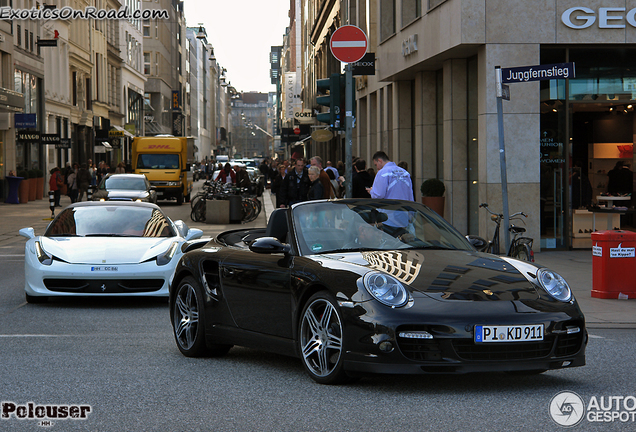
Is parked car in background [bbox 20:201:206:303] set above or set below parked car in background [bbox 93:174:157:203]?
below

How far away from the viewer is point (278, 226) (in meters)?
7.32

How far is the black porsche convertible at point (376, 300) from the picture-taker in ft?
19.2

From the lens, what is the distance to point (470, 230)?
832 inches

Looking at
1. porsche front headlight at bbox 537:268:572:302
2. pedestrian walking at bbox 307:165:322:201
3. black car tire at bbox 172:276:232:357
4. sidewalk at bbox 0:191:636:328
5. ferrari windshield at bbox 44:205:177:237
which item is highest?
pedestrian walking at bbox 307:165:322:201

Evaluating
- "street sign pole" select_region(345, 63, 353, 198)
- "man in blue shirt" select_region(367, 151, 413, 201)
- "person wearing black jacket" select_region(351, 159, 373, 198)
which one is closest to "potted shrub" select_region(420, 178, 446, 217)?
"person wearing black jacket" select_region(351, 159, 373, 198)

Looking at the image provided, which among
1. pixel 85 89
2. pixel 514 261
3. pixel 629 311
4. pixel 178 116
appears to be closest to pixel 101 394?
pixel 514 261

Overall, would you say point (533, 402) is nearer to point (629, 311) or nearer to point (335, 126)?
point (629, 311)

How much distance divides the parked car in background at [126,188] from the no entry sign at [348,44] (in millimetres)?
18331

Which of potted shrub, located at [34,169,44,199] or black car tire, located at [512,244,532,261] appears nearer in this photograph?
black car tire, located at [512,244,532,261]

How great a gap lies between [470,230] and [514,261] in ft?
47.5

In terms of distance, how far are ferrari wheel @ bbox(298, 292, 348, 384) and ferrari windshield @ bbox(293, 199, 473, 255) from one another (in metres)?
0.55

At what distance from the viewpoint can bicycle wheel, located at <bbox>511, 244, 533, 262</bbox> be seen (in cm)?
1255

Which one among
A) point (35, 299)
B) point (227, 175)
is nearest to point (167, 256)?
point (35, 299)

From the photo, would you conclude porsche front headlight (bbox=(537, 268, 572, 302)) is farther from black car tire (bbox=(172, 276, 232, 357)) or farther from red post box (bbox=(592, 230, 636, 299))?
red post box (bbox=(592, 230, 636, 299))
